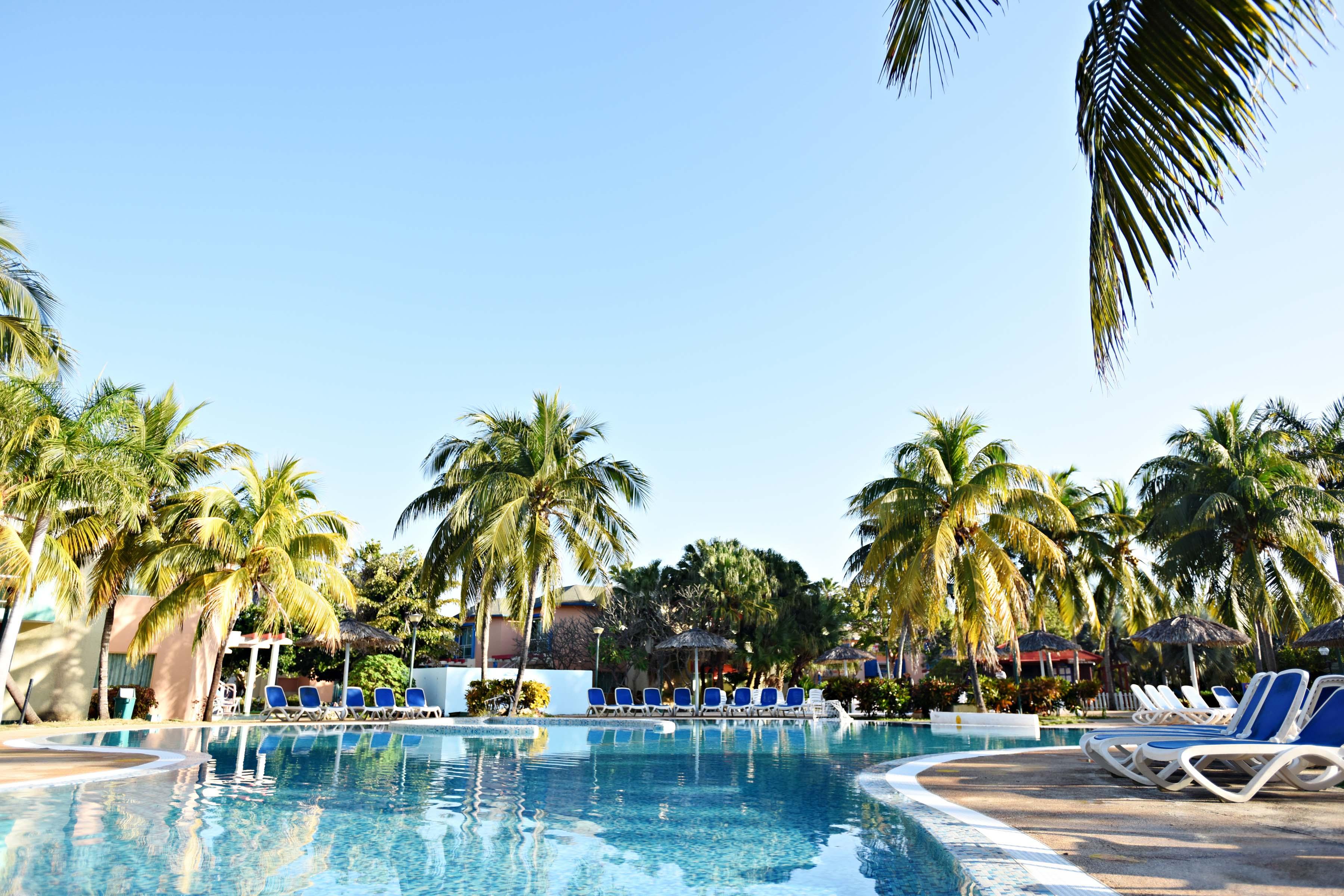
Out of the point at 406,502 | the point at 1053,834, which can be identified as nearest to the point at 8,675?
the point at 406,502

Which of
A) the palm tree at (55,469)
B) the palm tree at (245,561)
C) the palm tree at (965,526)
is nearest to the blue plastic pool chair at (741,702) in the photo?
the palm tree at (965,526)

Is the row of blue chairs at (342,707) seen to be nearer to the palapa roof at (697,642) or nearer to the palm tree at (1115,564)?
the palapa roof at (697,642)

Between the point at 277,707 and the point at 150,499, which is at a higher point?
the point at 150,499

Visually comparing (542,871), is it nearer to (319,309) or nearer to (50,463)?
(50,463)

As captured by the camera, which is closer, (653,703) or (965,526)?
(965,526)

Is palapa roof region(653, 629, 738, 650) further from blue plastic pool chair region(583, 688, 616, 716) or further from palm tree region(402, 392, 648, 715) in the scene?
palm tree region(402, 392, 648, 715)

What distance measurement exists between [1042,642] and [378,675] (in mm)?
19446

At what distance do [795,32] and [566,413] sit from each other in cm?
1744

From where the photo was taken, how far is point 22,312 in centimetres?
1295

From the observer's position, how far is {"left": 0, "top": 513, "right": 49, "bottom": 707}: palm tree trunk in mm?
14703

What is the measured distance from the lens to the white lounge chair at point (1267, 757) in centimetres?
593

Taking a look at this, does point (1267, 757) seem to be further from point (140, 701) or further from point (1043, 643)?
point (140, 701)

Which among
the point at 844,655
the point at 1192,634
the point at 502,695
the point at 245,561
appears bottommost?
the point at 502,695

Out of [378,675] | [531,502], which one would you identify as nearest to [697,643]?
[531,502]
